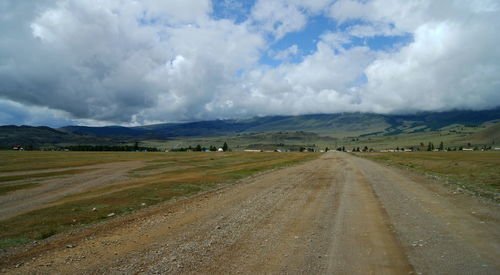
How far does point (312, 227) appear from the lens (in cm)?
1187

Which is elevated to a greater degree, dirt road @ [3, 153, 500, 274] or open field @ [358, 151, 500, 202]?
dirt road @ [3, 153, 500, 274]

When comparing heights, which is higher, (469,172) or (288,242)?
(288,242)

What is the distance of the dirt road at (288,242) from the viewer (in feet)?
26.5

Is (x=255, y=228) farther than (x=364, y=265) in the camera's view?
Yes

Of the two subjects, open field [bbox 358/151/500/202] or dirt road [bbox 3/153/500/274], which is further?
open field [bbox 358/151/500/202]

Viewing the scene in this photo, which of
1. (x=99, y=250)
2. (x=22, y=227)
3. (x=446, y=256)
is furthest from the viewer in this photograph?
(x=22, y=227)

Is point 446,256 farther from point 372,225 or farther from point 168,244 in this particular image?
point 168,244

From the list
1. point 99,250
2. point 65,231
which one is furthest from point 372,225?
point 65,231

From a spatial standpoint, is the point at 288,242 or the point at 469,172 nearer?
the point at 288,242

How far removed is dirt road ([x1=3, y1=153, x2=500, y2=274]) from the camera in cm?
809

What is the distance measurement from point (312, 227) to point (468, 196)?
12.6m

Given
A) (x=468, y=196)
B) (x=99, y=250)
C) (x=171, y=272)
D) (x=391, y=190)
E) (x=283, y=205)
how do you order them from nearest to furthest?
(x=171, y=272) → (x=99, y=250) → (x=283, y=205) → (x=468, y=196) → (x=391, y=190)

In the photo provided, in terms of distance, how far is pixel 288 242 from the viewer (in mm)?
10062

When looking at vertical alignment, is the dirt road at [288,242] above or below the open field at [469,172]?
above
